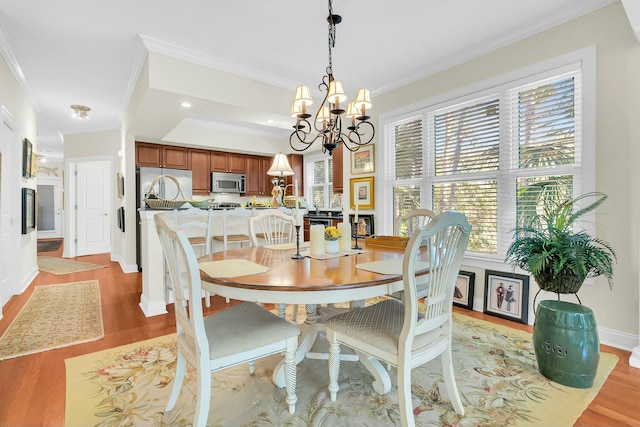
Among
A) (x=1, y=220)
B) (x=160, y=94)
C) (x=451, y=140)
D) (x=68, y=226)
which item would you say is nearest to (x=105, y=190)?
(x=68, y=226)

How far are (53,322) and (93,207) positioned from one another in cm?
464

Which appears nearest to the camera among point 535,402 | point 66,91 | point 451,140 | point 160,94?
point 535,402

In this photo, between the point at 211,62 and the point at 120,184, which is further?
the point at 120,184

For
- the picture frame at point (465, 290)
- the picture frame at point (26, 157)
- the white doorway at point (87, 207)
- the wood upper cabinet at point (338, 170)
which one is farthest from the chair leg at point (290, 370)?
the white doorway at point (87, 207)

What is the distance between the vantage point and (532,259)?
194cm

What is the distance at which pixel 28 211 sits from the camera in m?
4.11

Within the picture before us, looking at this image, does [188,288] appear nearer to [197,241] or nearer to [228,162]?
[197,241]

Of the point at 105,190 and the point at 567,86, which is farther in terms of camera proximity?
the point at 105,190

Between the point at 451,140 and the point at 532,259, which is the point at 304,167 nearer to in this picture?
the point at 451,140

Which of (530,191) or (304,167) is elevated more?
(304,167)

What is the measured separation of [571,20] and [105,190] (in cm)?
804

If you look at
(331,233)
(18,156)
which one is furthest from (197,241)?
(18,156)

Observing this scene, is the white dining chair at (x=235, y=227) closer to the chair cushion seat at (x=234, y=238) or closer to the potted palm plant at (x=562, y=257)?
the chair cushion seat at (x=234, y=238)

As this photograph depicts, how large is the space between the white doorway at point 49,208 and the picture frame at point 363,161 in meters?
9.81
